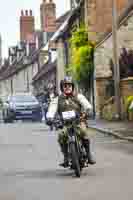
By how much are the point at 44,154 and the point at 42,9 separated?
60.5 metres

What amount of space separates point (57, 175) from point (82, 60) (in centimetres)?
3021

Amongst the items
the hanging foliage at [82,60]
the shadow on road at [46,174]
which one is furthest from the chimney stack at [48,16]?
the shadow on road at [46,174]

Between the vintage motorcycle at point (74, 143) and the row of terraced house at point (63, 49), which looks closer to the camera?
the vintage motorcycle at point (74, 143)

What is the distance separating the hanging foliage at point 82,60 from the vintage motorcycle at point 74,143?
30.1m

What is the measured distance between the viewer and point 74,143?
42.0 ft

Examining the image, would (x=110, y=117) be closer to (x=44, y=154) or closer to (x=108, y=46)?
(x=108, y=46)

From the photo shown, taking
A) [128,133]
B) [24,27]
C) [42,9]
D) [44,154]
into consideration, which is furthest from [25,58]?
[44,154]

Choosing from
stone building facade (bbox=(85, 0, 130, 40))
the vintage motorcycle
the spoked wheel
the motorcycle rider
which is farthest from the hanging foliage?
the spoked wheel

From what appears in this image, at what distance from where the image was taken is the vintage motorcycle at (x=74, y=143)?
12641 millimetres

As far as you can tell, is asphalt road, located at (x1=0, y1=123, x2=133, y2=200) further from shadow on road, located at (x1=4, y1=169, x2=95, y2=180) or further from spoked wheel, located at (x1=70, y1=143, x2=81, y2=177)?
spoked wheel, located at (x1=70, y1=143, x2=81, y2=177)

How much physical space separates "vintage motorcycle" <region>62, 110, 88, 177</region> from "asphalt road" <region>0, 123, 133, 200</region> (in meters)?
0.22

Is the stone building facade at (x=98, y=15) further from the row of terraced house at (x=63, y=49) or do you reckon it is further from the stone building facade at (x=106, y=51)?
the stone building facade at (x=106, y=51)

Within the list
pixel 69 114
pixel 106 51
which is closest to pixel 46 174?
pixel 69 114

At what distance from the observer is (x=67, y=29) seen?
57.7 metres
